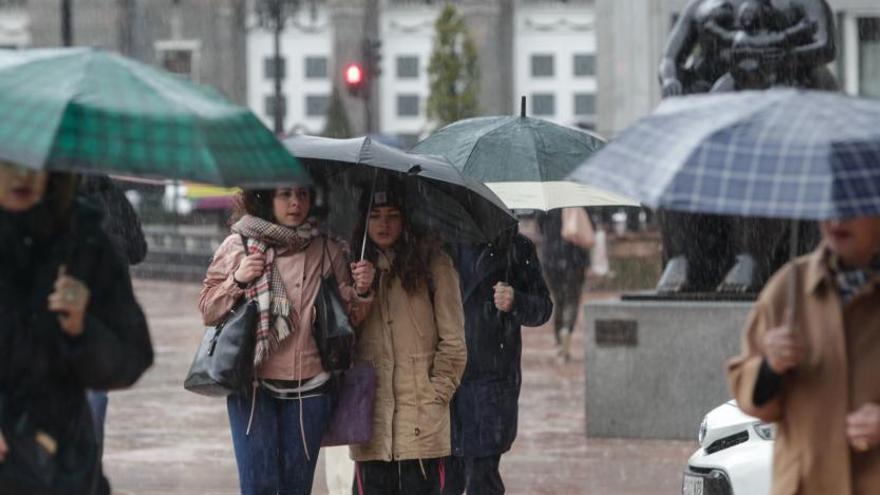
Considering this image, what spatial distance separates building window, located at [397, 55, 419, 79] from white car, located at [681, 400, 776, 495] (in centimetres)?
6323

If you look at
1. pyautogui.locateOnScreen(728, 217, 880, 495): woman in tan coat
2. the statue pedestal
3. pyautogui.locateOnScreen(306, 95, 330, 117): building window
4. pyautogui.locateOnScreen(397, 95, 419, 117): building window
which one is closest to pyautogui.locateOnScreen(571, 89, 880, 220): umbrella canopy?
pyautogui.locateOnScreen(728, 217, 880, 495): woman in tan coat

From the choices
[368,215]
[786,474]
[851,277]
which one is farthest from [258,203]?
[851,277]

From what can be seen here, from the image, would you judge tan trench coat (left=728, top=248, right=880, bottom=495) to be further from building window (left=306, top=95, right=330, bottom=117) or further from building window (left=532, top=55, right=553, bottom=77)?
building window (left=306, top=95, right=330, bottom=117)

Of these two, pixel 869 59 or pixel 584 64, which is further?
pixel 584 64

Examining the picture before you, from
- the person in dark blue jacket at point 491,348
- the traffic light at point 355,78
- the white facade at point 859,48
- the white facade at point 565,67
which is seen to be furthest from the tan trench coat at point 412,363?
the white facade at point 565,67

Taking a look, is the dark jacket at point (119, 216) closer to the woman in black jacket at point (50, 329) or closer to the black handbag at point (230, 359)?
the black handbag at point (230, 359)

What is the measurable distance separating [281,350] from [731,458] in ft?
6.64

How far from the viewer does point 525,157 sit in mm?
9195

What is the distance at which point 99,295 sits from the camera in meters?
5.17

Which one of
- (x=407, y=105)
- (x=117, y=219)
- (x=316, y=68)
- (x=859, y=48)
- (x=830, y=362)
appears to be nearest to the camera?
(x=830, y=362)

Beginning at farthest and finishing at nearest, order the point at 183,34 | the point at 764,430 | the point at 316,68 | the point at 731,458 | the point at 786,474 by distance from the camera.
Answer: the point at 183,34, the point at 316,68, the point at 764,430, the point at 731,458, the point at 786,474

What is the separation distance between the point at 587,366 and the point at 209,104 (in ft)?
26.9

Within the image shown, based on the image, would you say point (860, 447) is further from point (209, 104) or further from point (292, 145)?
point (292, 145)

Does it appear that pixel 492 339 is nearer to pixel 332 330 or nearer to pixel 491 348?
pixel 491 348
